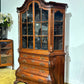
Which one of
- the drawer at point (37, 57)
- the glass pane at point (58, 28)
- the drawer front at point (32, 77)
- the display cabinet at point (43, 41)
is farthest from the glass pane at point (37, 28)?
the drawer front at point (32, 77)

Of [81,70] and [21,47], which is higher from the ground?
[21,47]

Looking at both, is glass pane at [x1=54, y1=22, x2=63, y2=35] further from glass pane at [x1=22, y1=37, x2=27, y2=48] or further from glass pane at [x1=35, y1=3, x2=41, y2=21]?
glass pane at [x1=22, y1=37, x2=27, y2=48]

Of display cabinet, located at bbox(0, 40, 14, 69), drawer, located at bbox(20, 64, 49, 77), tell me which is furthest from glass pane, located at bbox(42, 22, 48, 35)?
display cabinet, located at bbox(0, 40, 14, 69)

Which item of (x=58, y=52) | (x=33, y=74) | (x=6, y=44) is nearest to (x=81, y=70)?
(x=58, y=52)

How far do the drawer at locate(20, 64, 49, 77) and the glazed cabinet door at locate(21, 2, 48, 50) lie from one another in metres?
0.41

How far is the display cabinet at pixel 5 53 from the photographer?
3.45 m

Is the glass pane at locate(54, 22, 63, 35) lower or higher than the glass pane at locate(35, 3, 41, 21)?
lower

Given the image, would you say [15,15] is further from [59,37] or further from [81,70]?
[81,70]

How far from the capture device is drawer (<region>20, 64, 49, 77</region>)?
2141 mm

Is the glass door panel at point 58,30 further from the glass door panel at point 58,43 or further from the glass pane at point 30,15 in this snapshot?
the glass pane at point 30,15

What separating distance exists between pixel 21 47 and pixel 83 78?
149 cm

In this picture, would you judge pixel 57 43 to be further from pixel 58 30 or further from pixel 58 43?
pixel 58 30

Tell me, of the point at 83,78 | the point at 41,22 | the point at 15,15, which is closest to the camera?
the point at 41,22

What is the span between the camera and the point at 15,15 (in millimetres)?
3434
